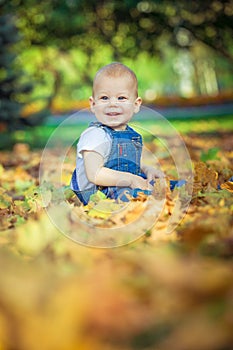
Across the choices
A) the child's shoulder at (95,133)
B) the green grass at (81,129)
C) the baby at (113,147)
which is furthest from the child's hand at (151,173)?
the green grass at (81,129)

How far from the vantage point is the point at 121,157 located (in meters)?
2.05

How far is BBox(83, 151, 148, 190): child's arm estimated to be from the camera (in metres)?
1.97

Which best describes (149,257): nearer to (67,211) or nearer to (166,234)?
(166,234)

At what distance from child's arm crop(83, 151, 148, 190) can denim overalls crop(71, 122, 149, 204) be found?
2 cm

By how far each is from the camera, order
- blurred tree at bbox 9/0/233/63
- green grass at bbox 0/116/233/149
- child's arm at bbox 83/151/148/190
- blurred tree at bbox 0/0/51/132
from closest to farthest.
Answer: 1. child's arm at bbox 83/151/148/190
2. blurred tree at bbox 0/0/51/132
3. green grass at bbox 0/116/233/149
4. blurred tree at bbox 9/0/233/63

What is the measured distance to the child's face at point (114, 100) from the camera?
6.72ft

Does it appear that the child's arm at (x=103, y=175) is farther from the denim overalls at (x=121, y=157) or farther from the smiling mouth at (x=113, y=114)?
the smiling mouth at (x=113, y=114)

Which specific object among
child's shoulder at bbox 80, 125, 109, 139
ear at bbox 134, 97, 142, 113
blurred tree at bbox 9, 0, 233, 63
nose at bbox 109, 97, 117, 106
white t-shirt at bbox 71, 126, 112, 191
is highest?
blurred tree at bbox 9, 0, 233, 63

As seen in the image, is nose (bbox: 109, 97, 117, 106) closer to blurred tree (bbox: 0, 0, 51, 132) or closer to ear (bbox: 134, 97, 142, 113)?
ear (bbox: 134, 97, 142, 113)

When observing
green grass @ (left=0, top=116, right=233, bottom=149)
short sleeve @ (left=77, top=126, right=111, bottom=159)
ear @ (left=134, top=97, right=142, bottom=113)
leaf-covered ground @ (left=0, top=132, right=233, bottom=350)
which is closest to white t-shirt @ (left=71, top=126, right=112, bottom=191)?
short sleeve @ (left=77, top=126, right=111, bottom=159)

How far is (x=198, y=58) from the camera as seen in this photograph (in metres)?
8.41

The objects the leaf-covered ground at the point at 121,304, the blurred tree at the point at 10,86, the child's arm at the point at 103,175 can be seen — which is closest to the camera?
the leaf-covered ground at the point at 121,304

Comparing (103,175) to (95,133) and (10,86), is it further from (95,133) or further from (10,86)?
(10,86)

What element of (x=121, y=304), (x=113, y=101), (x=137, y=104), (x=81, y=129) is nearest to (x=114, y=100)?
(x=113, y=101)
